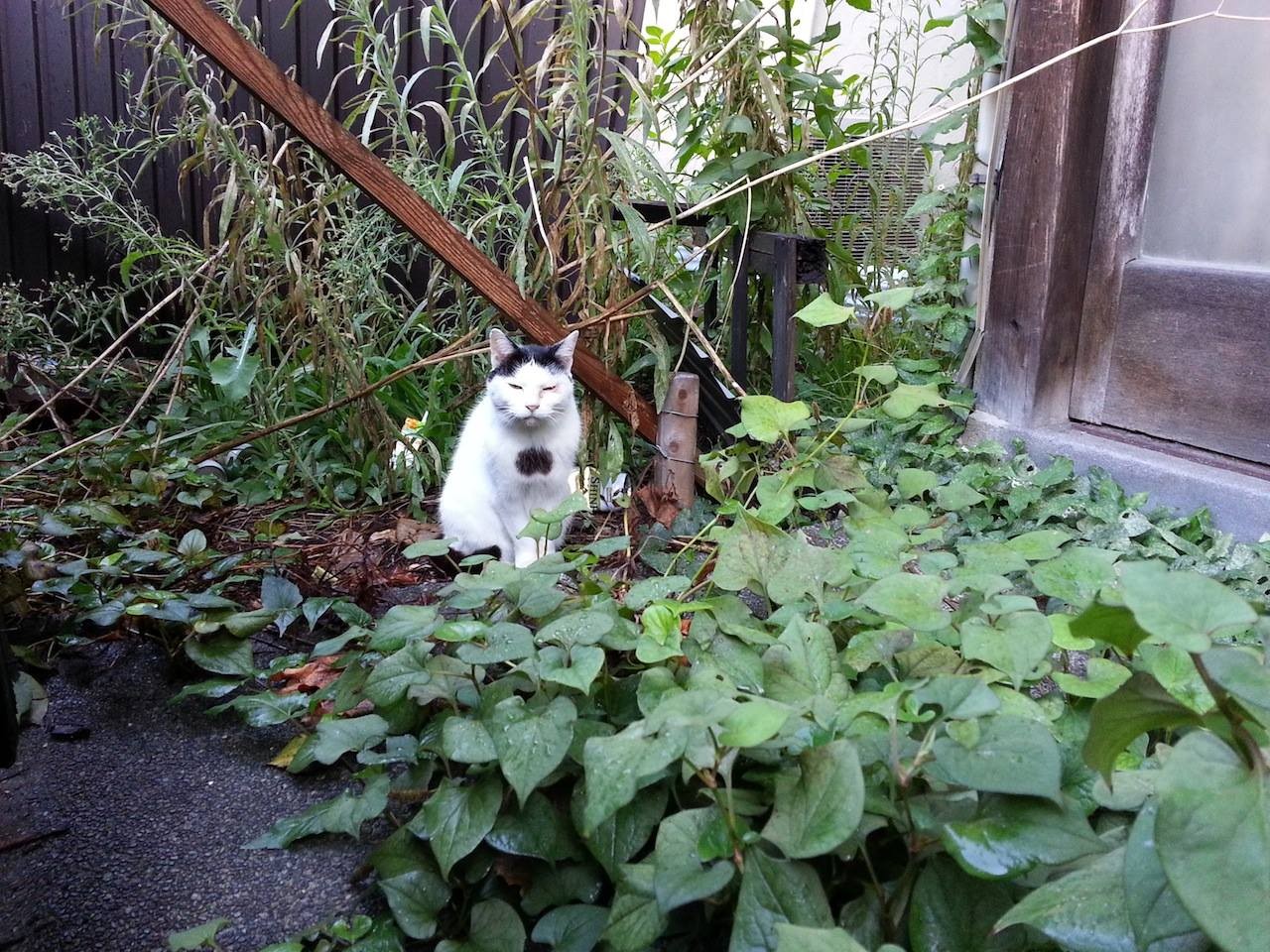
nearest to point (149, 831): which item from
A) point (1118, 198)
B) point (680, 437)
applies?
point (680, 437)

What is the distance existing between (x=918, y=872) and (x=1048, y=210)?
196cm

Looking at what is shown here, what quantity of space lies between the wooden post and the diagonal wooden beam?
68 millimetres

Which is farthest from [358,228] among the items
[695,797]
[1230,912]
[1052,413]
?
[1230,912]

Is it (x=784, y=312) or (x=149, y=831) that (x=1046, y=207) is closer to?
(x=784, y=312)

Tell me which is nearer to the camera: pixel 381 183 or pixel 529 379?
pixel 381 183

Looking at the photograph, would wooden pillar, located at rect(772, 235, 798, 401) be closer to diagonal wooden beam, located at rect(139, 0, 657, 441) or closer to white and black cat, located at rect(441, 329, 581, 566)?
diagonal wooden beam, located at rect(139, 0, 657, 441)

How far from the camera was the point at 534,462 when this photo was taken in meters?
2.27

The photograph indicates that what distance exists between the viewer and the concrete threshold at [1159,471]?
209cm

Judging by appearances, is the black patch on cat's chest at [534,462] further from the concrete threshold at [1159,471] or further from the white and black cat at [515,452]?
the concrete threshold at [1159,471]

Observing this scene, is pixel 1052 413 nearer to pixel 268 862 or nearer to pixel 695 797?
pixel 695 797

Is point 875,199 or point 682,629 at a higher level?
point 875,199

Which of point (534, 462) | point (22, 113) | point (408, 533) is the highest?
point (22, 113)

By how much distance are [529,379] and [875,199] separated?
5.14 ft

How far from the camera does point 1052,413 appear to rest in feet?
8.25
